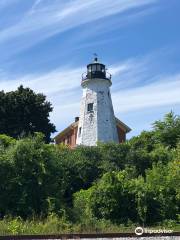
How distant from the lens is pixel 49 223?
24.8m

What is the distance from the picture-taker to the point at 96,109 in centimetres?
5475

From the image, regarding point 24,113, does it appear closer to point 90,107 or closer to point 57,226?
point 90,107

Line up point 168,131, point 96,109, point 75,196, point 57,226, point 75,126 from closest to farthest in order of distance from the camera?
point 57,226
point 75,196
point 168,131
point 96,109
point 75,126

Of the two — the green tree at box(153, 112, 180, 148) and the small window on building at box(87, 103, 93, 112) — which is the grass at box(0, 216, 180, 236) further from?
the small window on building at box(87, 103, 93, 112)

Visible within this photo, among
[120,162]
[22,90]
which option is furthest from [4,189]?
[22,90]

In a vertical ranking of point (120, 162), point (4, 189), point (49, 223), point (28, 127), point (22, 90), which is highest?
point (22, 90)

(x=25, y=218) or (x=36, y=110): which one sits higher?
(x=36, y=110)

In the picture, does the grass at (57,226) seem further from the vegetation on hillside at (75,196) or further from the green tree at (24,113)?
the green tree at (24,113)

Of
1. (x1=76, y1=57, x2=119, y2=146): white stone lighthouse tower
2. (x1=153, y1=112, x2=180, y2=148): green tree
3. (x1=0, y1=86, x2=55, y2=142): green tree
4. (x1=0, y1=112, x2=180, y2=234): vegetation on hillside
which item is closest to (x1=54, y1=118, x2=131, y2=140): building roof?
(x1=76, y1=57, x2=119, y2=146): white stone lighthouse tower

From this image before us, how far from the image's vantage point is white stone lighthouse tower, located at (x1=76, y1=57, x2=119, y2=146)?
54094mm

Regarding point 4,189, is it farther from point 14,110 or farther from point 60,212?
point 14,110

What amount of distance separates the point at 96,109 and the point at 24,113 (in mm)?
7058

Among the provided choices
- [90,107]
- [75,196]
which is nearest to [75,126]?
[90,107]

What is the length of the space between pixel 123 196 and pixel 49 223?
17.0ft
